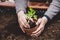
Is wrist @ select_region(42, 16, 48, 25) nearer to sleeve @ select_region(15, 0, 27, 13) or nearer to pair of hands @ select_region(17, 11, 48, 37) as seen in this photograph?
pair of hands @ select_region(17, 11, 48, 37)

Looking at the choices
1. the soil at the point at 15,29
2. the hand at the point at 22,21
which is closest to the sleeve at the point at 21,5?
the hand at the point at 22,21

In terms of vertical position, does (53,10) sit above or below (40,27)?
above

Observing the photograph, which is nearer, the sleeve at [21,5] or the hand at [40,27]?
the hand at [40,27]

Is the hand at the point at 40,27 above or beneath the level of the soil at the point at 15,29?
above

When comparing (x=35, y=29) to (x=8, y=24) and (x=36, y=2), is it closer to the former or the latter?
(x=8, y=24)

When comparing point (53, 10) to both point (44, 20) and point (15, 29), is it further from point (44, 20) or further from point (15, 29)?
point (15, 29)

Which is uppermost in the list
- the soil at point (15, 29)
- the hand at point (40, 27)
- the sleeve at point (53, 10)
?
the sleeve at point (53, 10)

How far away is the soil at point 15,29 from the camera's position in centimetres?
181

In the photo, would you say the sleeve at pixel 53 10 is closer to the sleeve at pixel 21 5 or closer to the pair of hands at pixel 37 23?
the pair of hands at pixel 37 23

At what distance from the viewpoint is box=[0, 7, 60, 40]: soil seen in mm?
1814

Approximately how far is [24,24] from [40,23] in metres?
0.15

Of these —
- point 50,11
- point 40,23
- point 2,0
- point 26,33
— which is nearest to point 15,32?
point 26,33

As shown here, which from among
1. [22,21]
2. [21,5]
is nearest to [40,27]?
[22,21]

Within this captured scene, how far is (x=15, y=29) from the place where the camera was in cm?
193
